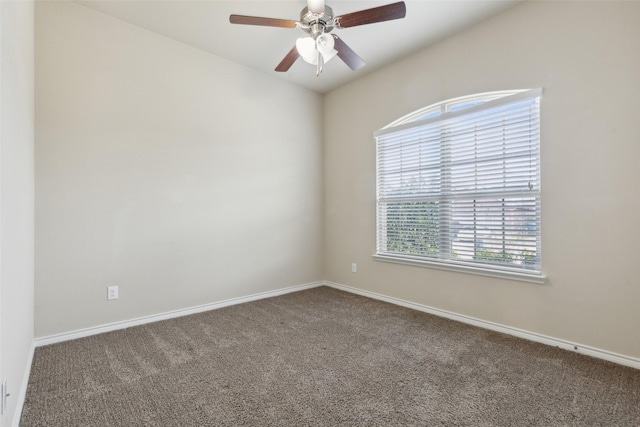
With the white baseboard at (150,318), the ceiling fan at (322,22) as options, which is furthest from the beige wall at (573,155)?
the white baseboard at (150,318)

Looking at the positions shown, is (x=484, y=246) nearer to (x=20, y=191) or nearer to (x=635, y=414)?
(x=635, y=414)

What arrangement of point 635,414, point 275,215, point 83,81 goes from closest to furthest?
point 635,414 < point 83,81 < point 275,215

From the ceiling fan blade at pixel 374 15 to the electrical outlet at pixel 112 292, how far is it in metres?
2.98

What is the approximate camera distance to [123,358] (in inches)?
89.9

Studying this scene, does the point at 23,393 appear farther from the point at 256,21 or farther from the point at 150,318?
the point at 256,21

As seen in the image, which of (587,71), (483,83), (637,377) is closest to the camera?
(637,377)

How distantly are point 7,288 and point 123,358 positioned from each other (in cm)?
116

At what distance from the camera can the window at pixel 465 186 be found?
8.55 ft

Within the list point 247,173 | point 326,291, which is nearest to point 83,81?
point 247,173

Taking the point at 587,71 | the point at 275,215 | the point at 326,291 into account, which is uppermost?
the point at 587,71

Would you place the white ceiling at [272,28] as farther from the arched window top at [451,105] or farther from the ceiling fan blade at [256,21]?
the arched window top at [451,105]

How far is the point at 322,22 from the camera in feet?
7.77

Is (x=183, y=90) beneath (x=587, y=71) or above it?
above

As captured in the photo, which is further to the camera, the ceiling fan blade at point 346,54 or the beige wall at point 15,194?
the ceiling fan blade at point 346,54
